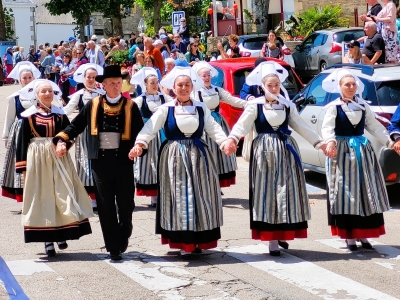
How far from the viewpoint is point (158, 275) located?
756 centimetres

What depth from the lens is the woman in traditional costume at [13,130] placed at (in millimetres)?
10500

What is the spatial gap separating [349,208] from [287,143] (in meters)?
0.83

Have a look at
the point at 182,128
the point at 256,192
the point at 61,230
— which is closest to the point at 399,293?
the point at 256,192

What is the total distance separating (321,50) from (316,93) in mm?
12940

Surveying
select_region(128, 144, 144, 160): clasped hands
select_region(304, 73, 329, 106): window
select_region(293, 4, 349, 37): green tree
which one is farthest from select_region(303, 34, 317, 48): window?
select_region(128, 144, 144, 160): clasped hands

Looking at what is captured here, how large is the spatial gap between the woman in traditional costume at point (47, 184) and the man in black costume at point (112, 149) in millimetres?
267

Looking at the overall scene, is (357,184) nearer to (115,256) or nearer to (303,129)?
(303,129)

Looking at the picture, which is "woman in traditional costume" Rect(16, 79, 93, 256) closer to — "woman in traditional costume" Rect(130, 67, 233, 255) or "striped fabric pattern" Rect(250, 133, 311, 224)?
"woman in traditional costume" Rect(130, 67, 233, 255)

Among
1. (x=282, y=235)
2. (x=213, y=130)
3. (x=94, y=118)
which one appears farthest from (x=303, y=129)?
(x=94, y=118)

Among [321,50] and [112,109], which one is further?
[321,50]

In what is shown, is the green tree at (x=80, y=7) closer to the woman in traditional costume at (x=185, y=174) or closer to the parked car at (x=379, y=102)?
the parked car at (x=379, y=102)

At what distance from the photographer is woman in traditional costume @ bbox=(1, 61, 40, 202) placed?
10.5 metres

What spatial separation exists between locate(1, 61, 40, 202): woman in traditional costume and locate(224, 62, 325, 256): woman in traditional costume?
10.9 feet

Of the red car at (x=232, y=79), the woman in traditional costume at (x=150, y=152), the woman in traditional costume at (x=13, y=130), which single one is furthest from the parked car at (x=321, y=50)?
the woman in traditional costume at (x=13, y=130)
